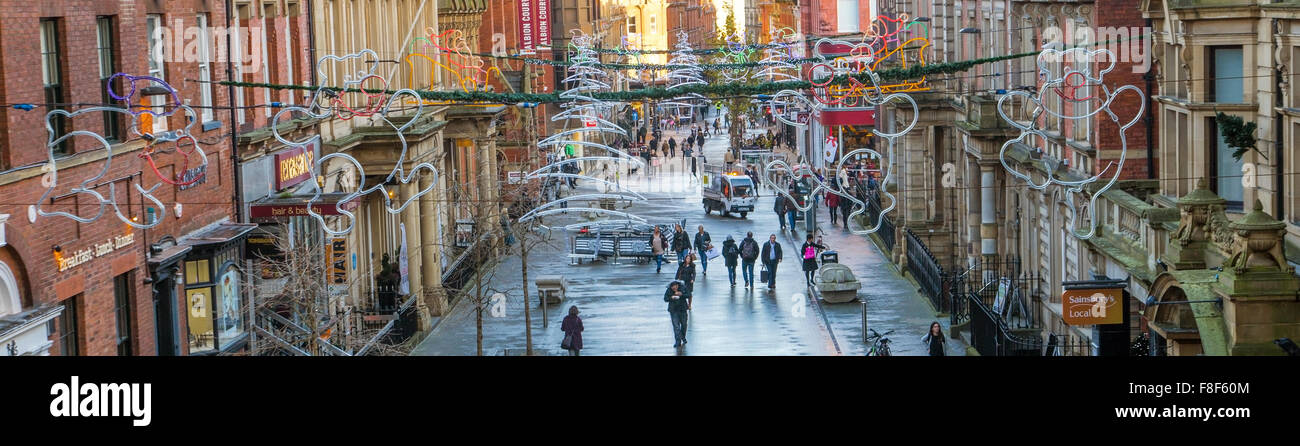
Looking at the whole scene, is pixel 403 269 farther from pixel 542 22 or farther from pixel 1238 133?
pixel 542 22

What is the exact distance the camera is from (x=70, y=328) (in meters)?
25.6

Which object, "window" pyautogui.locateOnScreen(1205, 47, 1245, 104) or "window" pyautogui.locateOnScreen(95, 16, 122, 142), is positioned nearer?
"window" pyautogui.locateOnScreen(1205, 47, 1245, 104)

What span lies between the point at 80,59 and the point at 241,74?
833 cm

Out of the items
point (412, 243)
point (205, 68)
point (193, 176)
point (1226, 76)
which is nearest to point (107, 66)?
point (193, 176)

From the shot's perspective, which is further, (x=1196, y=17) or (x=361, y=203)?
(x=361, y=203)

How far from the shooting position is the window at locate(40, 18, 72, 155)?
2516 centimetres

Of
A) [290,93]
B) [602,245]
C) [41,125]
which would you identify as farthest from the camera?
[602,245]

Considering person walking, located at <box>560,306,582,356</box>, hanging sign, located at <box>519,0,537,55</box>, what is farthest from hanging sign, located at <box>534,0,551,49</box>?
person walking, located at <box>560,306,582,356</box>

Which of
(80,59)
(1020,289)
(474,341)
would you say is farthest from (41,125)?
(1020,289)

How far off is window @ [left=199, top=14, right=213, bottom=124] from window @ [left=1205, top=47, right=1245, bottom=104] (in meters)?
15.3

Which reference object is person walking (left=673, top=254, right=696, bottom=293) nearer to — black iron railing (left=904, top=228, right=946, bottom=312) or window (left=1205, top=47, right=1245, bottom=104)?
black iron railing (left=904, top=228, right=946, bottom=312)

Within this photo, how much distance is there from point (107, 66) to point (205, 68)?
4495 mm

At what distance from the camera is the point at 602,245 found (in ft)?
187

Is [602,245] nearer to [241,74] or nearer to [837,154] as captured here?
[837,154]
